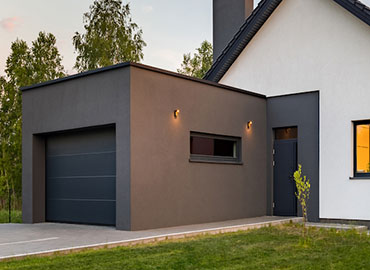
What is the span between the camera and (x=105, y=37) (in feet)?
80.0

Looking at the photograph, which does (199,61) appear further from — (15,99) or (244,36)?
(244,36)

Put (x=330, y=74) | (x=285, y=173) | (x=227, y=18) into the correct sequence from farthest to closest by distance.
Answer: (x=227, y=18), (x=285, y=173), (x=330, y=74)

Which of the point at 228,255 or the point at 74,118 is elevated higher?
the point at 74,118

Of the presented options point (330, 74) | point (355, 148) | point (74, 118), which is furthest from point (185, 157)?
point (330, 74)

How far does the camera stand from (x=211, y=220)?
33.1 feet

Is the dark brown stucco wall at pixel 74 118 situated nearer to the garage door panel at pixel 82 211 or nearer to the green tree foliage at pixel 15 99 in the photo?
the garage door panel at pixel 82 211

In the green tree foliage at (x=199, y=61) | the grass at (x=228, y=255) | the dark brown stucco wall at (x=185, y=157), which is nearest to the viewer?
the grass at (x=228, y=255)

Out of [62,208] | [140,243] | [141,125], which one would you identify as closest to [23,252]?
[140,243]

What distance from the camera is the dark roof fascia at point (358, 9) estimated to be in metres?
10.0

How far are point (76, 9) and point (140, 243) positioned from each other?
64.8 ft

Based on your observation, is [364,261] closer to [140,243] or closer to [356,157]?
[140,243]

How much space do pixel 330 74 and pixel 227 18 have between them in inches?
201

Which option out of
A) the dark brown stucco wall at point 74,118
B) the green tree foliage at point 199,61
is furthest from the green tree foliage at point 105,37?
the dark brown stucco wall at point 74,118

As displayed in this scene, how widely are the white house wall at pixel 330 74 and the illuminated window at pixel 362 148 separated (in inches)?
6.5
